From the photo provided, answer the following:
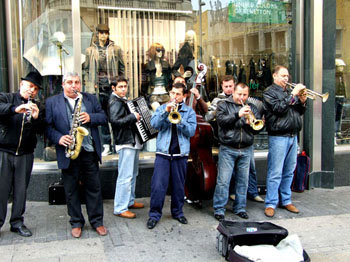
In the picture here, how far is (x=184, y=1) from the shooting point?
745cm

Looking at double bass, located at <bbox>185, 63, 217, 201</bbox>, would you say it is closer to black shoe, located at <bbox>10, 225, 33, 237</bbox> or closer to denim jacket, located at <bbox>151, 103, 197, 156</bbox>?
denim jacket, located at <bbox>151, 103, 197, 156</bbox>

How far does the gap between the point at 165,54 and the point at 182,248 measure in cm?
402

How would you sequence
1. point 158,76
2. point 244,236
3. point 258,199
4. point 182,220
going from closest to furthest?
point 244,236 → point 182,220 → point 258,199 → point 158,76

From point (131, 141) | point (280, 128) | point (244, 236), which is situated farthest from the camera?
point (280, 128)

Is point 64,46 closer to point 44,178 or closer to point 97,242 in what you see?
point 44,178

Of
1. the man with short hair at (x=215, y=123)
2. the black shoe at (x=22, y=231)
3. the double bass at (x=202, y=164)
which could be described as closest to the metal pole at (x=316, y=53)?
the man with short hair at (x=215, y=123)

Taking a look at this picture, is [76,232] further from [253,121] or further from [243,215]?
[253,121]

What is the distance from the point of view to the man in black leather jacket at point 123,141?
5.01 m

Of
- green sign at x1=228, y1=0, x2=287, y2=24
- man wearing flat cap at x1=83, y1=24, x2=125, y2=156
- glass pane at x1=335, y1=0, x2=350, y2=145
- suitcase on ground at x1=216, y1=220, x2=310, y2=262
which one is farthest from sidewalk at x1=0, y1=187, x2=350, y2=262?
green sign at x1=228, y1=0, x2=287, y2=24

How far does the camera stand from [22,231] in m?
4.60

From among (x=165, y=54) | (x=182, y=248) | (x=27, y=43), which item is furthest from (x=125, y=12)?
(x=182, y=248)

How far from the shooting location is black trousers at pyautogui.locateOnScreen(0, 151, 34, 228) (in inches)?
179

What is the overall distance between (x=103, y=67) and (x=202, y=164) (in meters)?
2.62

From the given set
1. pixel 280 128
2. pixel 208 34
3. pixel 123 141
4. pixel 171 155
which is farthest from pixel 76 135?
pixel 208 34
